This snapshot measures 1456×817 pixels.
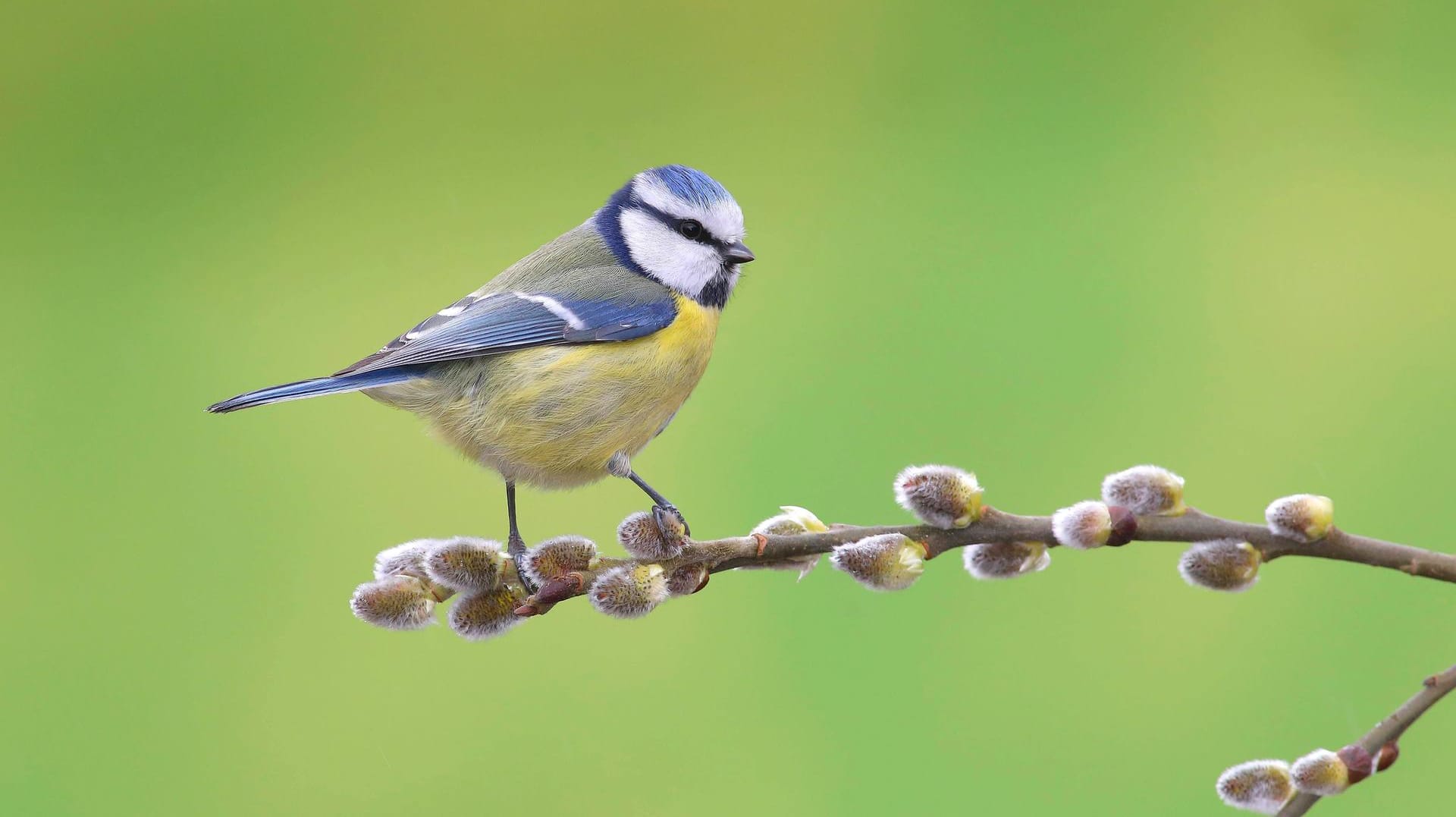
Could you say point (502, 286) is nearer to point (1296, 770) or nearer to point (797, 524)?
point (797, 524)

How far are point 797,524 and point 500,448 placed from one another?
37 cm

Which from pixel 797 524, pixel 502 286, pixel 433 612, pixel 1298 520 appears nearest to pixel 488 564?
pixel 433 612

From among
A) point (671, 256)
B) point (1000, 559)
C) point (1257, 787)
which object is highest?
point (671, 256)

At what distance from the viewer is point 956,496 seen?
58 cm

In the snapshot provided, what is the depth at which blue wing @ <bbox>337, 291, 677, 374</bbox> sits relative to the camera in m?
0.95

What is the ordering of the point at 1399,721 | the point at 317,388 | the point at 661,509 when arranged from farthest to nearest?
the point at 317,388 → the point at 661,509 → the point at 1399,721

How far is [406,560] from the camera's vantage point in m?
0.63

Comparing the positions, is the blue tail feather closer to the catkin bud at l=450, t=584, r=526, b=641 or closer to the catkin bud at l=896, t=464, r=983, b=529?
the catkin bud at l=450, t=584, r=526, b=641

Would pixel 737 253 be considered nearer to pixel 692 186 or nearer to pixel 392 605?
pixel 692 186

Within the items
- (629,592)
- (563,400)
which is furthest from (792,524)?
(563,400)

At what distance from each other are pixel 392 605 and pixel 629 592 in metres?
0.12

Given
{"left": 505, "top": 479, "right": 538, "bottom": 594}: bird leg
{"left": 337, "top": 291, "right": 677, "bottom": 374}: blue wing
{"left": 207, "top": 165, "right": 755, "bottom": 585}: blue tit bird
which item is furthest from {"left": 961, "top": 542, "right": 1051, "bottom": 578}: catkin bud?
{"left": 337, "top": 291, "right": 677, "bottom": 374}: blue wing

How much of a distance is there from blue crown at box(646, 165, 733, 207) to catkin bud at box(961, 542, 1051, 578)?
416 mm

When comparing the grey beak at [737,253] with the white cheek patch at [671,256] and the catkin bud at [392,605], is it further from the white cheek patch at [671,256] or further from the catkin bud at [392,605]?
the catkin bud at [392,605]
